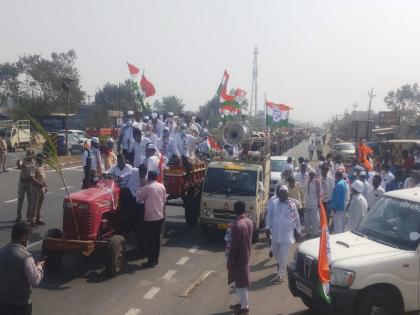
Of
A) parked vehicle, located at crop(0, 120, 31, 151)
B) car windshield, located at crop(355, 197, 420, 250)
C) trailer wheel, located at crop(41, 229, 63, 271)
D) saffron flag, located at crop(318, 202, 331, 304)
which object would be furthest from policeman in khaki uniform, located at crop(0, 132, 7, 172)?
saffron flag, located at crop(318, 202, 331, 304)

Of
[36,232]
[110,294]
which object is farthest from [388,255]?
[36,232]

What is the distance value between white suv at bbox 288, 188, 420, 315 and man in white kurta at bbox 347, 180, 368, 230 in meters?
2.78

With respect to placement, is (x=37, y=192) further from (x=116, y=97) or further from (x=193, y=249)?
(x=116, y=97)

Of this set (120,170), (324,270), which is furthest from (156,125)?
(324,270)

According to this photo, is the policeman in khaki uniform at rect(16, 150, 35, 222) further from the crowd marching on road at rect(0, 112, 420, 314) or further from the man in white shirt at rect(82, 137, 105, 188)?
the man in white shirt at rect(82, 137, 105, 188)

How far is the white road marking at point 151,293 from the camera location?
7.70 meters

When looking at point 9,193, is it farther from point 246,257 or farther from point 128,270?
point 246,257

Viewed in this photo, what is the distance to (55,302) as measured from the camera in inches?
290

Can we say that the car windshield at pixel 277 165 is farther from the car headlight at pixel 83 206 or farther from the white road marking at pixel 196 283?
the car headlight at pixel 83 206

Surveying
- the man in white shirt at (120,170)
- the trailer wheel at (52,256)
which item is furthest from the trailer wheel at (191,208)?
the trailer wheel at (52,256)

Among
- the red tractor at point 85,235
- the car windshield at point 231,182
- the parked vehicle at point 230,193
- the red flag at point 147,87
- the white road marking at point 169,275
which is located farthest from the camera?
the red flag at point 147,87

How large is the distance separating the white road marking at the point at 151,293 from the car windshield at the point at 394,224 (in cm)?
331

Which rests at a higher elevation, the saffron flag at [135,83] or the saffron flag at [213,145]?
the saffron flag at [135,83]

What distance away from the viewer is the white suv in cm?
603
